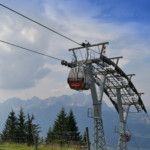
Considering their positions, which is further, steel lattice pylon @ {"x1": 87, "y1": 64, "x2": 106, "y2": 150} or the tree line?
the tree line

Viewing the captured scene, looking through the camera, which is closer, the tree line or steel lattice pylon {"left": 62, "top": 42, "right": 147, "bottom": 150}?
steel lattice pylon {"left": 62, "top": 42, "right": 147, "bottom": 150}

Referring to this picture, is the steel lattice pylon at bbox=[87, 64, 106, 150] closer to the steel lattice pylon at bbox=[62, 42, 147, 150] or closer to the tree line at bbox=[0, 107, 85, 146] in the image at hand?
the steel lattice pylon at bbox=[62, 42, 147, 150]

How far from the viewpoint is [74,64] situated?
832 inches

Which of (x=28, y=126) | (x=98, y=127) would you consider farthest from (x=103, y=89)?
(x=28, y=126)

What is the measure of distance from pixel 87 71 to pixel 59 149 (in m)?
7.95

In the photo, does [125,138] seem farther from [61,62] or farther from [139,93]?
[61,62]

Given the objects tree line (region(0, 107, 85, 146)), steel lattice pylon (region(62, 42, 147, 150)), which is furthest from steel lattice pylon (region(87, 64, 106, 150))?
tree line (region(0, 107, 85, 146))

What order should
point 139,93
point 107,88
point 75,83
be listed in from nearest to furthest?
point 75,83
point 107,88
point 139,93

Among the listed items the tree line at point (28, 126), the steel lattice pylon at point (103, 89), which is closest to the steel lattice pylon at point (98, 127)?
the steel lattice pylon at point (103, 89)

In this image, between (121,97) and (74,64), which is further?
(121,97)

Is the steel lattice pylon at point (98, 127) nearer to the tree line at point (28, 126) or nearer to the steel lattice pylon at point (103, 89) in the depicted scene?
the steel lattice pylon at point (103, 89)

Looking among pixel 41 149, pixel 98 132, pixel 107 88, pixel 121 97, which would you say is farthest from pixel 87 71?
pixel 121 97

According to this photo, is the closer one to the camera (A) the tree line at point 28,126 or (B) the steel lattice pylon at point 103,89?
(B) the steel lattice pylon at point 103,89

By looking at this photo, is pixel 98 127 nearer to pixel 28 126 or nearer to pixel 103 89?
pixel 103 89
